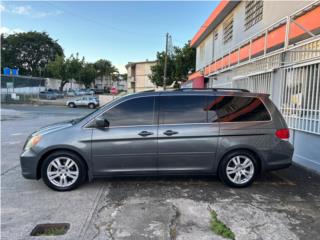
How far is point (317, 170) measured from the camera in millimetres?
5668

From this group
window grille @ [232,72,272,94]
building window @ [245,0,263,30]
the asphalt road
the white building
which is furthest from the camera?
building window @ [245,0,263,30]

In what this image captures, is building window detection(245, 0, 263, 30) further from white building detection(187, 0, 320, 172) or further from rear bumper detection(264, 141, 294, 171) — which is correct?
rear bumper detection(264, 141, 294, 171)

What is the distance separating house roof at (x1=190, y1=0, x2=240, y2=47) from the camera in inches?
518

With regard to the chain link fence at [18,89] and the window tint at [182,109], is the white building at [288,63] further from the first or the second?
the chain link fence at [18,89]

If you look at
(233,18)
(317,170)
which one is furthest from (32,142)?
(233,18)

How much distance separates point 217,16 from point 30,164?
1393cm

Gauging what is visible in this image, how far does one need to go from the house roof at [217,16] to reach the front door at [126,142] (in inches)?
416

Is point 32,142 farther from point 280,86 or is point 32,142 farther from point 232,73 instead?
point 232,73

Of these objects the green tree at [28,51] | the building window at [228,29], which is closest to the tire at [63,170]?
the building window at [228,29]

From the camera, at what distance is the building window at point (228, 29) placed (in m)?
14.1

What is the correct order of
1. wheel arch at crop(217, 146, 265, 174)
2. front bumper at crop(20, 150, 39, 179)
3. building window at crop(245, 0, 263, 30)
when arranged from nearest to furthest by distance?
front bumper at crop(20, 150, 39, 179) → wheel arch at crop(217, 146, 265, 174) → building window at crop(245, 0, 263, 30)

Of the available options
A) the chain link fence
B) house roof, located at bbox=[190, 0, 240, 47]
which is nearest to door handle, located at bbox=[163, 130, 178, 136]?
house roof, located at bbox=[190, 0, 240, 47]

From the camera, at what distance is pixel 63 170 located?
437cm

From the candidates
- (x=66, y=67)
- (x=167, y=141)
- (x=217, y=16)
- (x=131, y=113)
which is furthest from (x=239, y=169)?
(x=66, y=67)
